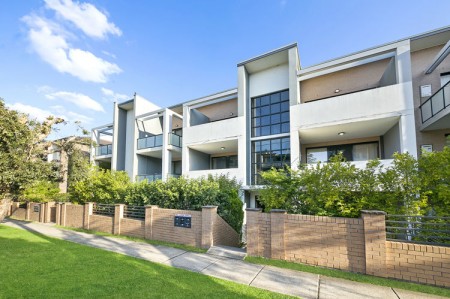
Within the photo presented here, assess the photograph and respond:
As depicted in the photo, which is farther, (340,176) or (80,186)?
(80,186)

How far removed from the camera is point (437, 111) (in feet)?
30.7

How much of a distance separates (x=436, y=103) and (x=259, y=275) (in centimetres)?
1059

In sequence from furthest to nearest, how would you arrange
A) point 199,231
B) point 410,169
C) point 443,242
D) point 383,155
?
1. point 383,155
2. point 199,231
3. point 410,169
4. point 443,242

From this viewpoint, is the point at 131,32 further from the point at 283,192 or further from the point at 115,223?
the point at 283,192

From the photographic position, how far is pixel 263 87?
49.5 ft

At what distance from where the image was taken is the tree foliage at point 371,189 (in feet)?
19.3

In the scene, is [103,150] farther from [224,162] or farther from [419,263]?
[419,263]

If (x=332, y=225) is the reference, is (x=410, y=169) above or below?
above

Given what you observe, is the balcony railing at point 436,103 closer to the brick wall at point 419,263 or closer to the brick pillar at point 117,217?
the brick wall at point 419,263

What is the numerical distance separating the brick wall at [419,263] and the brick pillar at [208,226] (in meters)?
5.08

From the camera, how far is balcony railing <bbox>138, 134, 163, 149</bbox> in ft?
57.6

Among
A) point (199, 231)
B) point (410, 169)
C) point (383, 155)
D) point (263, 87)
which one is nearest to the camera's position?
point (410, 169)

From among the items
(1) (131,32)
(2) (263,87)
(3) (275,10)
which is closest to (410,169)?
(3) (275,10)

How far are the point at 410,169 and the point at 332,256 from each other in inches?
132
